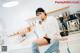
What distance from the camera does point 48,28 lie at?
1.50 m

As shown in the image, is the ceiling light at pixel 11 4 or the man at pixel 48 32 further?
the ceiling light at pixel 11 4

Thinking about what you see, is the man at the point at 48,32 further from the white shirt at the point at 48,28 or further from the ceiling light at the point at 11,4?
the ceiling light at the point at 11,4

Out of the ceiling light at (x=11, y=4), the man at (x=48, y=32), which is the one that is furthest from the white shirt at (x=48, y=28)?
the ceiling light at (x=11, y=4)

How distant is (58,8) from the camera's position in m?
1.53

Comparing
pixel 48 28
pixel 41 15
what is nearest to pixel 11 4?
pixel 41 15

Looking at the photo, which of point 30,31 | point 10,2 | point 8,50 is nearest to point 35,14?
point 30,31

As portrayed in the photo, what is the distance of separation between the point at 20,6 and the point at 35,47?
449 millimetres

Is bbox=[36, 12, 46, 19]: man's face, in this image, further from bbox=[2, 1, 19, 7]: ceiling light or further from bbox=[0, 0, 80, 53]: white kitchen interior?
bbox=[2, 1, 19, 7]: ceiling light

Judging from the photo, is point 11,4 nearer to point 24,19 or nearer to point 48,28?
point 24,19

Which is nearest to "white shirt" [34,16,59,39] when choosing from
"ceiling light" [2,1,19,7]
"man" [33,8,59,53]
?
"man" [33,8,59,53]

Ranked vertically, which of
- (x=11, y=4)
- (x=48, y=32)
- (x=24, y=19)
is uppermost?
(x=11, y=4)

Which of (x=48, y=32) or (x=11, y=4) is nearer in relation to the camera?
(x=48, y=32)

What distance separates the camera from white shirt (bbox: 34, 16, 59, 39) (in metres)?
1.50

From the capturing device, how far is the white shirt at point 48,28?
1.50 m
